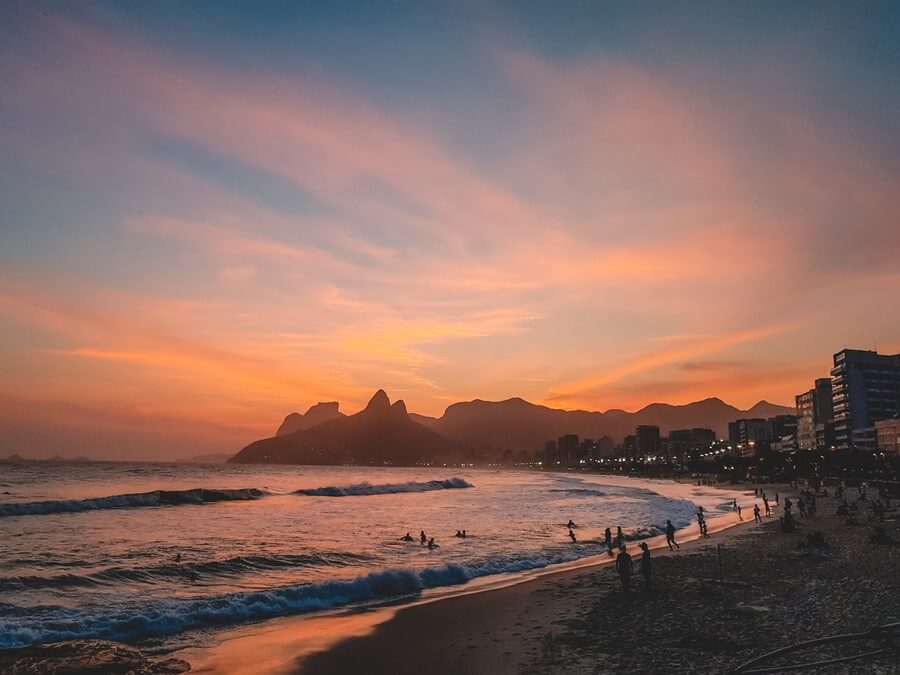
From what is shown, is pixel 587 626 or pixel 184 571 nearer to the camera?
pixel 587 626

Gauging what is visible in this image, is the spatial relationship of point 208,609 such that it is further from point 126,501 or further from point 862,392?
point 862,392

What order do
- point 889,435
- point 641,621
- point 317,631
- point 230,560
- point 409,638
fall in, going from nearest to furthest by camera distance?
point 409,638 → point 641,621 → point 317,631 → point 230,560 → point 889,435

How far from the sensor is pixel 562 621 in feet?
66.2

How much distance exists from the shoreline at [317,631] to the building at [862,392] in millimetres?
199200

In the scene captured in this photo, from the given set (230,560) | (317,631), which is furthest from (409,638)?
(230,560)

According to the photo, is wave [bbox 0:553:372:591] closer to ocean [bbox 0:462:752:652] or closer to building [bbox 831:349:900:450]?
ocean [bbox 0:462:752:652]

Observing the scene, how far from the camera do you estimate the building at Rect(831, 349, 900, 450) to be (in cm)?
19012

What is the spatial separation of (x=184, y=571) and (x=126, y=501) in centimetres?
5967

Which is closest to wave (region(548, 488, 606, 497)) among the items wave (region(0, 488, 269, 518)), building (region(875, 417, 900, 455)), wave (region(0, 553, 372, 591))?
wave (region(0, 488, 269, 518))

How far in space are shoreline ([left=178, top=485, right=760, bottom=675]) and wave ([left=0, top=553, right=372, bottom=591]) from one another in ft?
31.9

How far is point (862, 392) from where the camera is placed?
630ft

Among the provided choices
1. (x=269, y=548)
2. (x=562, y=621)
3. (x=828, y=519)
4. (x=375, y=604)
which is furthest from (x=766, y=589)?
(x=828, y=519)

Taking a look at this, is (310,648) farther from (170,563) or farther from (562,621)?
(170,563)

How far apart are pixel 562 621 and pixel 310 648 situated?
27.4 feet
